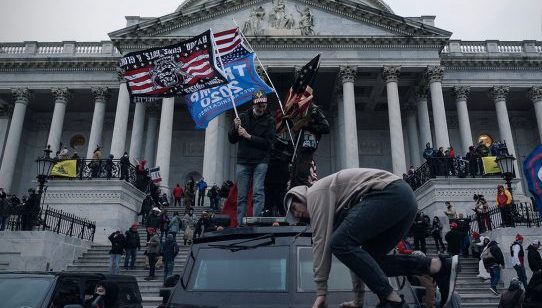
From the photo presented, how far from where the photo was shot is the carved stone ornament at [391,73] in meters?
31.0

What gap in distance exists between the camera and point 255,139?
21.4 feet

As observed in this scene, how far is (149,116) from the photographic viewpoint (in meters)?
36.1

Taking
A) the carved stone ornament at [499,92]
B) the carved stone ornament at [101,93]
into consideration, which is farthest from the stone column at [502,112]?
the carved stone ornament at [101,93]

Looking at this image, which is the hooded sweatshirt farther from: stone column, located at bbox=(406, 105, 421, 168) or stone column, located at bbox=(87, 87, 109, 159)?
stone column, located at bbox=(406, 105, 421, 168)

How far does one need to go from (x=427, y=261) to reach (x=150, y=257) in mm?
13482

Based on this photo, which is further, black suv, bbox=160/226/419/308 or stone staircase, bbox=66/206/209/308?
stone staircase, bbox=66/206/209/308

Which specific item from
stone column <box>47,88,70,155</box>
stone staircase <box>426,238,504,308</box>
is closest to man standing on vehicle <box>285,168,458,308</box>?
stone staircase <box>426,238,504,308</box>

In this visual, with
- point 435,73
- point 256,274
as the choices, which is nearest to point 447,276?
point 256,274

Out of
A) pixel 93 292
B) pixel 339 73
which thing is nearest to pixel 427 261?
pixel 93 292

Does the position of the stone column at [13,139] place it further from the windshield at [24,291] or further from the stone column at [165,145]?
the windshield at [24,291]

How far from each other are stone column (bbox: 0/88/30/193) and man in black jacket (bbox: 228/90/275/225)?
3212cm

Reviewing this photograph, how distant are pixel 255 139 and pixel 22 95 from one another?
3549cm

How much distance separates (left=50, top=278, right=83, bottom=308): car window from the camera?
6.48 metres

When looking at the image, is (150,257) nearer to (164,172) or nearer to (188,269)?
(188,269)
